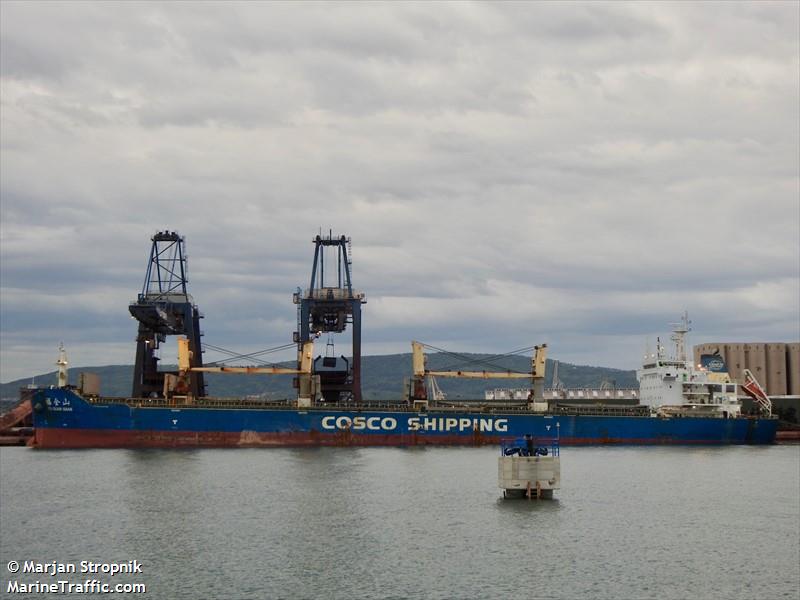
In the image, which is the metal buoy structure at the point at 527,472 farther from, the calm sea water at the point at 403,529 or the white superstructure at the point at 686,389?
the white superstructure at the point at 686,389

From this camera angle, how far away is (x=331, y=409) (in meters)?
70.4

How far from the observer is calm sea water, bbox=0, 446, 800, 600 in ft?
89.1

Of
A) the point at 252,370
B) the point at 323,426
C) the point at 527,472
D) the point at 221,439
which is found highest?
the point at 252,370

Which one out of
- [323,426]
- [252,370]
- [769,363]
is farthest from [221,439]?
[769,363]

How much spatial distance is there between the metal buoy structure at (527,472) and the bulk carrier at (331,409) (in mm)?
29234

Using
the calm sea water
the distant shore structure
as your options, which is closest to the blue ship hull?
the calm sea water

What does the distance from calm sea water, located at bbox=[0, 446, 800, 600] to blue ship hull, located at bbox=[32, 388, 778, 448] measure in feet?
35.0

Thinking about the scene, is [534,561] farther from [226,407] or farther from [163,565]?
[226,407]

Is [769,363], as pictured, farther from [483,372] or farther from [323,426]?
[323,426]

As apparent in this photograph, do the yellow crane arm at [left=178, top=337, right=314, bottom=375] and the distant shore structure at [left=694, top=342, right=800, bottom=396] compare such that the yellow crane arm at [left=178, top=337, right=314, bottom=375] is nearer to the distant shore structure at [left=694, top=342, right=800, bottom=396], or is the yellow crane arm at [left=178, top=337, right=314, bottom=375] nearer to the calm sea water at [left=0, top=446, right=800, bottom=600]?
the calm sea water at [left=0, top=446, right=800, bottom=600]

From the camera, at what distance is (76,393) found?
66.1m

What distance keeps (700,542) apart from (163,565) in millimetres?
18156

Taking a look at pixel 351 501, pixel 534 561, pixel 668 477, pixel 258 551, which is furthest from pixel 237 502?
pixel 668 477

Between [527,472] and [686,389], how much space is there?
40247mm
